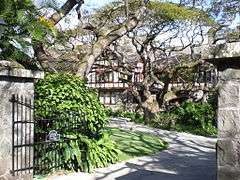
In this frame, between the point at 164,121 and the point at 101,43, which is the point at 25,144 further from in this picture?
the point at 164,121

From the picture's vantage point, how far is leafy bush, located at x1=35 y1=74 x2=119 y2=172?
952cm

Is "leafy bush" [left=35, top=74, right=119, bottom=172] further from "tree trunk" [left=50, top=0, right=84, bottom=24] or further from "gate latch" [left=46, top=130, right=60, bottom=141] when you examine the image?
"tree trunk" [left=50, top=0, right=84, bottom=24]

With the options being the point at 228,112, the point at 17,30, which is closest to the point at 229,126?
the point at 228,112

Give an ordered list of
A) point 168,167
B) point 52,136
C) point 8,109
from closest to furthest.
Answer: point 8,109 < point 52,136 < point 168,167

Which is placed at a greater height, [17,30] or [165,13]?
[165,13]

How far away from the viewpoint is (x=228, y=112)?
486 centimetres

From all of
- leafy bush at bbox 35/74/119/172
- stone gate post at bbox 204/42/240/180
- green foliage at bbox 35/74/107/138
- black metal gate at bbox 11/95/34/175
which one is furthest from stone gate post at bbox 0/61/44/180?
stone gate post at bbox 204/42/240/180

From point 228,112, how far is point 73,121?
568cm

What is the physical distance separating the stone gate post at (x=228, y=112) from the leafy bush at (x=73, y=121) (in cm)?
510

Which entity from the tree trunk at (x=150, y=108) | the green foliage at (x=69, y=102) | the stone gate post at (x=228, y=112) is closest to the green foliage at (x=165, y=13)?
the tree trunk at (x=150, y=108)

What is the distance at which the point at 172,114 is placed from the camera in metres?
23.1

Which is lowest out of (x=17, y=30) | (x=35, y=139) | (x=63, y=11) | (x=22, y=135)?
(x=35, y=139)

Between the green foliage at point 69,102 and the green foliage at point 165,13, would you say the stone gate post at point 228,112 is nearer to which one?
the green foliage at point 69,102

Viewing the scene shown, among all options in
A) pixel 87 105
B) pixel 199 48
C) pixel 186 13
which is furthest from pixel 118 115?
pixel 199 48
